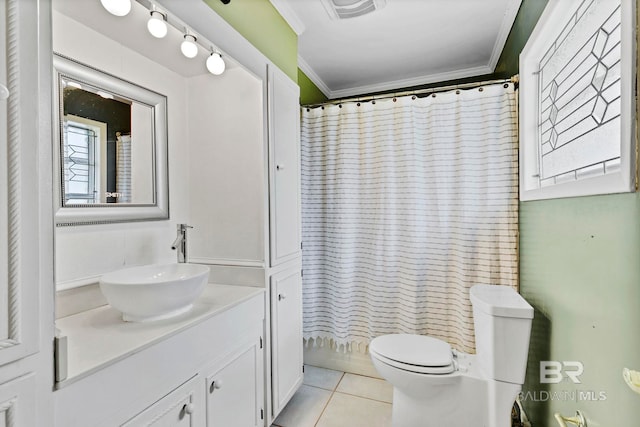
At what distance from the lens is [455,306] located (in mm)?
2061

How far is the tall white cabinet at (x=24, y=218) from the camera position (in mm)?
604

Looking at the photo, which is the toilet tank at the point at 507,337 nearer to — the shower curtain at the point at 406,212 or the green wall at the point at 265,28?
the shower curtain at the point at 406,212

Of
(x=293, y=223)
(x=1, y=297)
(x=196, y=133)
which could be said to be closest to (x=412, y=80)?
(x=293, y=223)

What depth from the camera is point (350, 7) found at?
1819 millimetres

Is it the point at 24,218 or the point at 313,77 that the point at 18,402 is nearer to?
the point at 24,218

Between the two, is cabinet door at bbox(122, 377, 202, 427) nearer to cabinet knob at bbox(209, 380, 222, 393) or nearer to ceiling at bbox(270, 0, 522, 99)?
cabinet knob at bbox(209, 380, 222, 393)

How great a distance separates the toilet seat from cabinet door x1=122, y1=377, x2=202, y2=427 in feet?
3.00

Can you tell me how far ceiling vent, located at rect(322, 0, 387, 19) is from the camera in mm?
A: 1776

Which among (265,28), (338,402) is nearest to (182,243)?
(265,28)

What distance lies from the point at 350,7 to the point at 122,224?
1.72 m

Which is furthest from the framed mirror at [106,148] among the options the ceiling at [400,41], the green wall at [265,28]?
the ceiling at [400,41]

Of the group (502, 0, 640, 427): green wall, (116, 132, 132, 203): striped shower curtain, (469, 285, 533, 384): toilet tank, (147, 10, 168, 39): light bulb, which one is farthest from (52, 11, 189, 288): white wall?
(502, 0, 640, 427): green wall

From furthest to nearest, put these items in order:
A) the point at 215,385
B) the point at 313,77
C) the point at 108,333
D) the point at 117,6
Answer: the point at 313,77 < the point at 215,385 < the point at 117,6 < the point at 108,333

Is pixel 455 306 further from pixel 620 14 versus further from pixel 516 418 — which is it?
pixel 620 14
